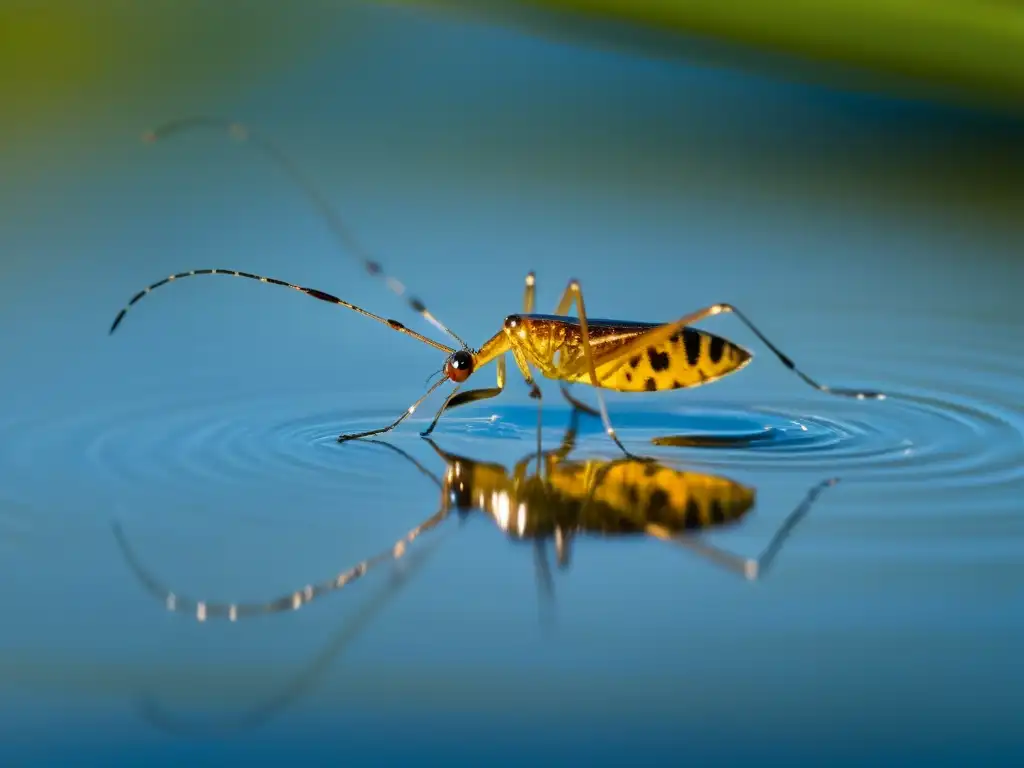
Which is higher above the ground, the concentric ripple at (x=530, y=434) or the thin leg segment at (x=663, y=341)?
the thin leg segment at (x=663, y=341)

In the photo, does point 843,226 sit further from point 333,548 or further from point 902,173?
point 333,548

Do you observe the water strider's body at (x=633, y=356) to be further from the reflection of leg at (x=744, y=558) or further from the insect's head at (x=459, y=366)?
the reflection of leg at (x=744, y=558)

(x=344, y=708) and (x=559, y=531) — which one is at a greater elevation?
(x=559, y=531)

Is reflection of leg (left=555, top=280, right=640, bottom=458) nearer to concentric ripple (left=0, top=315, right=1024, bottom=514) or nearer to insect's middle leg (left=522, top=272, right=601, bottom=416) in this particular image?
concentric ripple (left=0, top=315, right=1024, bottom=514)

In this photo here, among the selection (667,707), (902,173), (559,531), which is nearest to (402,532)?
(559,531)

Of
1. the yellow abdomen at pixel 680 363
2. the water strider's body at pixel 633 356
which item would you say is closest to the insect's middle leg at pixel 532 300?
the water strider's body at pixel 633 356

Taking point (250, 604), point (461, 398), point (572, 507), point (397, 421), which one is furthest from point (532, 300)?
point (250, 604)
